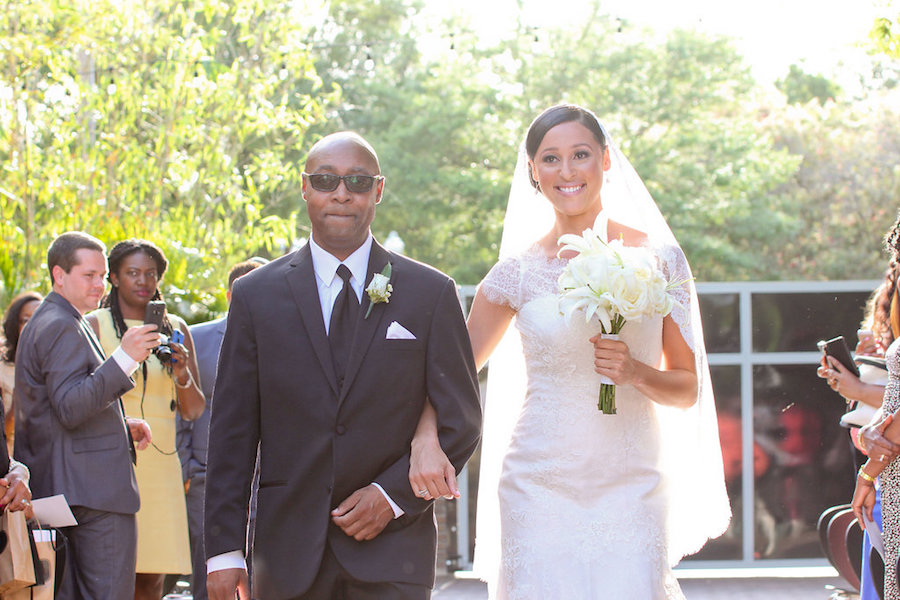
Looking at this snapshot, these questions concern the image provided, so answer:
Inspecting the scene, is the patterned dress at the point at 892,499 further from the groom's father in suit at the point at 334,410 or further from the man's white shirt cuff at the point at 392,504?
the man's white shirt cuff at the point at 392,504

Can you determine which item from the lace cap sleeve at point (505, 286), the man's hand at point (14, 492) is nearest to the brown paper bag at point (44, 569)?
the man's hand at point (14, 492)

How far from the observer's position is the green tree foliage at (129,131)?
1148 cm

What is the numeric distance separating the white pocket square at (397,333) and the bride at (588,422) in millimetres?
1059

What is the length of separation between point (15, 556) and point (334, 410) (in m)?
2.32

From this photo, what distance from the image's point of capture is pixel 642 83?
32219 mm

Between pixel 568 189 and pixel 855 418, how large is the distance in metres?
2.48

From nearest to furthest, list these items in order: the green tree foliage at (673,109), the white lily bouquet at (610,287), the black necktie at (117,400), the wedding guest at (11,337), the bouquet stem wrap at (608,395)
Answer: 1. the white lily bouquet at (610,287)
2. the bouquet stem wrap at (608,395)
3. the black necktie at (117,400)
4. the wedding guest at (11,337)
5. the green tree foliage at (673,109)

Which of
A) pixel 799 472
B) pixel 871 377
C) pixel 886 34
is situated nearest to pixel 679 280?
pixel 871 377

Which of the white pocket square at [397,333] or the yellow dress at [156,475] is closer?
the white pocket square at [397,333]

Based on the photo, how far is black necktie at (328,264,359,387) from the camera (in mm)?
3602

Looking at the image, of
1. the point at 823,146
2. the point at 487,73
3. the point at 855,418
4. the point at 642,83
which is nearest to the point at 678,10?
the point at 642,83

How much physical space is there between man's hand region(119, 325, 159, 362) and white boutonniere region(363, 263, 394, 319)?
2.68 metres

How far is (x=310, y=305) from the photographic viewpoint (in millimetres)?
3641

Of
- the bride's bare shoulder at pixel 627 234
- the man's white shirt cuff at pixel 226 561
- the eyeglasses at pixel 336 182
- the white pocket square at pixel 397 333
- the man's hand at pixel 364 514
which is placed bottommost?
the man's white shirt cuff at pixel 226 561
